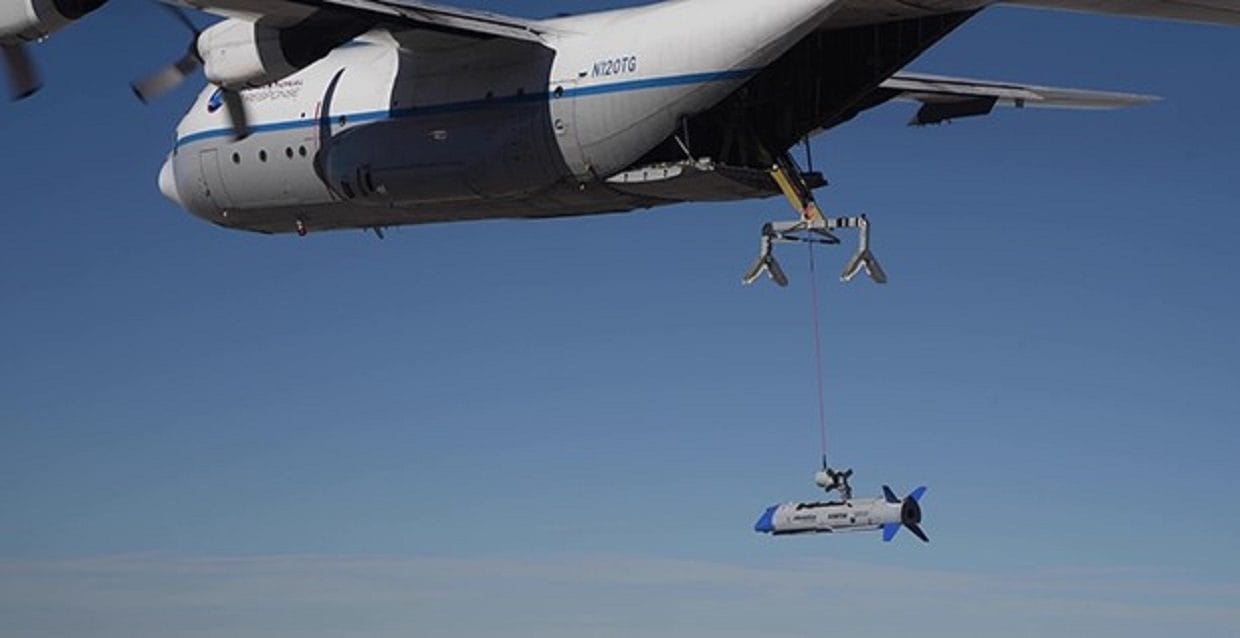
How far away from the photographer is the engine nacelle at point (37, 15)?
3825 cm

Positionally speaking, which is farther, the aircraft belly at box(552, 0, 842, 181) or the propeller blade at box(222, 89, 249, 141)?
the propeller blade at box(222, 89, 249, 141)

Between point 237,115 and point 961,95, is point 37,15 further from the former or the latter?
point 961,95

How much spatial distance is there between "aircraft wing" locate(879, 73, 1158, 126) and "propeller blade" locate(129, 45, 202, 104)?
40.0 ft

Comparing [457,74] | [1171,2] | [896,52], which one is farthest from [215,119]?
[1171,2]

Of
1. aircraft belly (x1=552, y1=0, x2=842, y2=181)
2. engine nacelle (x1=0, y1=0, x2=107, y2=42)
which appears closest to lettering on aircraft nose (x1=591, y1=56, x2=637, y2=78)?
aircraft belly (x1=552, y1=0, x2=842, y2=181)

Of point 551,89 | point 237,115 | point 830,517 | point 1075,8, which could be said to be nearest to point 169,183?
point 237,115

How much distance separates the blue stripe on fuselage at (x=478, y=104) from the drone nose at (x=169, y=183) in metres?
0.71

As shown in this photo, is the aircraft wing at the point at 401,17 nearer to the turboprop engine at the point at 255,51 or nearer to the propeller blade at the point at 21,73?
the turboprop engine at the point at 255,51

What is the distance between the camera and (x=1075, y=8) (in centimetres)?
3728

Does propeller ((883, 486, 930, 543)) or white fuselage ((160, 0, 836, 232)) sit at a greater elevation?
white fuselage ((160, 0, 836, 232))

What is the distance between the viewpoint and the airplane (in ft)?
123

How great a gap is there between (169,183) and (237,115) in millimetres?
2918

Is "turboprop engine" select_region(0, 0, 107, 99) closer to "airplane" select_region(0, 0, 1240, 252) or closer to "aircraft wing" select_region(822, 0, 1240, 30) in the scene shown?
"airplane" select_region(0, 0, 1240, 252)

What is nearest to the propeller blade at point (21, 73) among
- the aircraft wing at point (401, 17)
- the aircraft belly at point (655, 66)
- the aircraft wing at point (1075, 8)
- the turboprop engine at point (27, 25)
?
the turboprop engine at point (27, 25)
